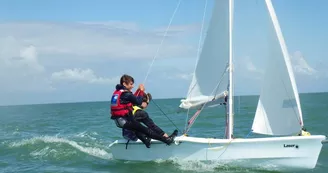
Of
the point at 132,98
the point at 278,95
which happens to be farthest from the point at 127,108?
the point at 278,95

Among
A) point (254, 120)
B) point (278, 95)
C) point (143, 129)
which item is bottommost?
point (143, 129)

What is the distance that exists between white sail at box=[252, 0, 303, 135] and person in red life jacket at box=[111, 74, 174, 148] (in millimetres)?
2095

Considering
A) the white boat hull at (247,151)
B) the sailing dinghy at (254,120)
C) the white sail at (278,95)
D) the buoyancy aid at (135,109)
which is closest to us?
the white boat hull at (247,151)

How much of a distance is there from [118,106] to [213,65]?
2387 millimetres

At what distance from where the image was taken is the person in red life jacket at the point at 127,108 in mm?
8891

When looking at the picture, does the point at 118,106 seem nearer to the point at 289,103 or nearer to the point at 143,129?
the point at 143,129

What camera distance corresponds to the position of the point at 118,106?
8.98m

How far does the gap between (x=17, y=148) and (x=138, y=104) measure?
6.47 meters

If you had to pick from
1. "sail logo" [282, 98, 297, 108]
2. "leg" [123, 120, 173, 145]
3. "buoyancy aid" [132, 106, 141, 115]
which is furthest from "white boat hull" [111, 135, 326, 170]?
"buoyancy aid" [132, 106, 141, 115]

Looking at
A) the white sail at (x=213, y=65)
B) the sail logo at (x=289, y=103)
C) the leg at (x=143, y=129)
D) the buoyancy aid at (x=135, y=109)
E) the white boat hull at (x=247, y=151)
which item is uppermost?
the white sail at (x=213, y=65)

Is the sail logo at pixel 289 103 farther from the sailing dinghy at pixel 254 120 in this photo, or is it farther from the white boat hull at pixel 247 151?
the white boat hull at pixel 247 151

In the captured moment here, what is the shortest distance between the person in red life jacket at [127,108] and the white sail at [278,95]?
210cm

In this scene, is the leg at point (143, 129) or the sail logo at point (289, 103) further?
the leg at point (143, 129)

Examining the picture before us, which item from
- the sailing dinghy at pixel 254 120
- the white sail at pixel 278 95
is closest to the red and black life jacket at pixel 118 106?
the sailing dinghy at pixel 254 120
